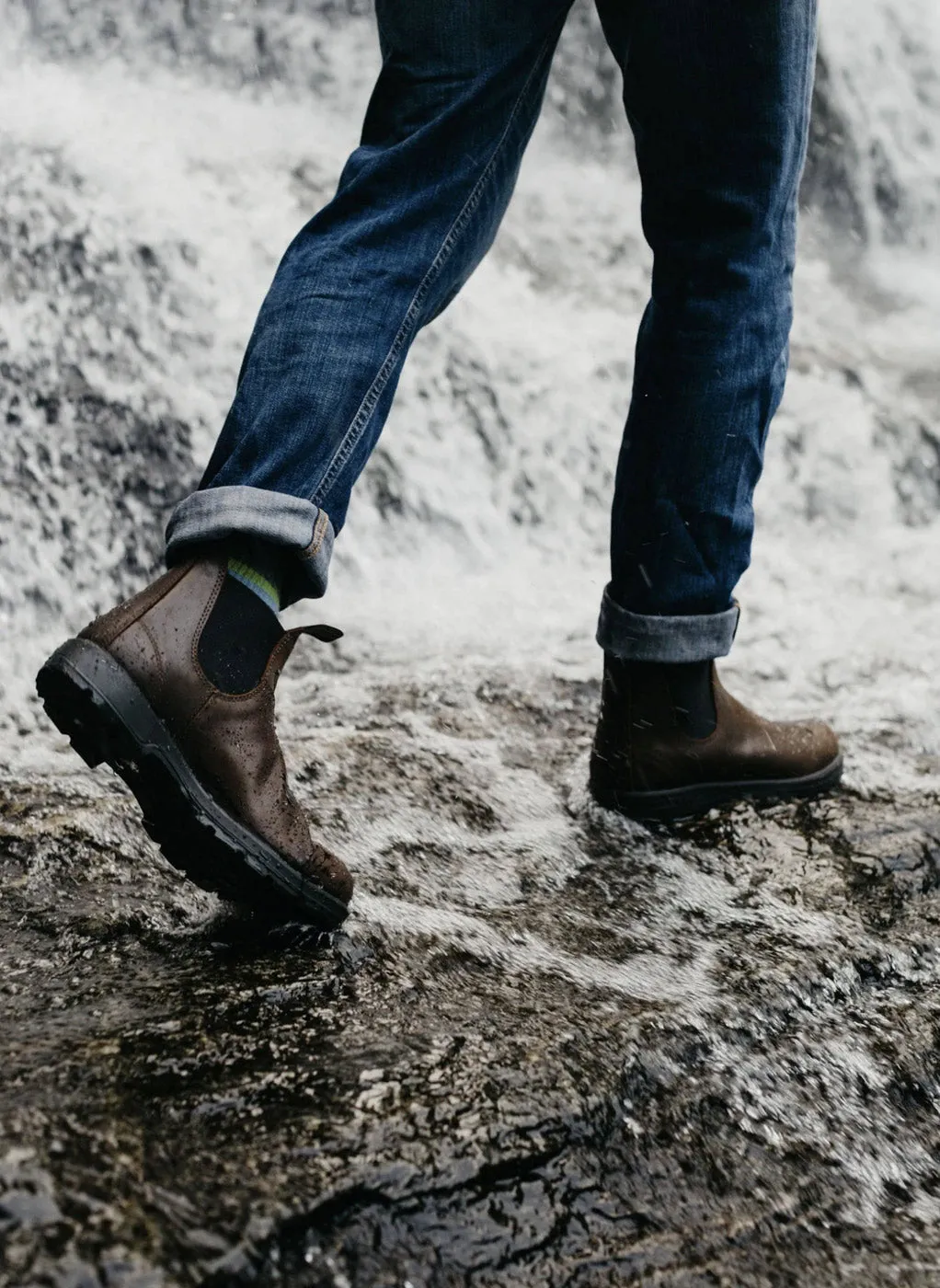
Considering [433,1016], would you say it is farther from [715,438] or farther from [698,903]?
[715,438]

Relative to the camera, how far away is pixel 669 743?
1783mm

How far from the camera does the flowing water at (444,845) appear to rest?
96cm

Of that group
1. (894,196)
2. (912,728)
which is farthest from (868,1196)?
(894,196)

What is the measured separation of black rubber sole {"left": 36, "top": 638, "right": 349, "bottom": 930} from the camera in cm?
120

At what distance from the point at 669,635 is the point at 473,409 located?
2344 mm

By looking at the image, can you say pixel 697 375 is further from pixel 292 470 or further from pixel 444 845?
pixel 444 845

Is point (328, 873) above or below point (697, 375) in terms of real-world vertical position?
below

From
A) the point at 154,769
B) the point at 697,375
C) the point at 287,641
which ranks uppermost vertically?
the point at 697,375

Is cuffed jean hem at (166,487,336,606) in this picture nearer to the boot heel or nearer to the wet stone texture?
the boot heel

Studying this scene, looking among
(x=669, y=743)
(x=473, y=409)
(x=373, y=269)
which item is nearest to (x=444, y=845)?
(x=669, y=743)

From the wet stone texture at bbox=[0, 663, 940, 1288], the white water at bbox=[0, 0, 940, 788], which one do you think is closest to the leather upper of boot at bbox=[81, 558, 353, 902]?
the wet stone texture at bbox=[0, 663, 940, 1288]

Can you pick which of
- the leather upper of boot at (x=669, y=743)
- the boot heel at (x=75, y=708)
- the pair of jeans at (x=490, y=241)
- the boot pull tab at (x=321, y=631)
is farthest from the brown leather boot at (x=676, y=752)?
the boot heel at (x=75, y=708)

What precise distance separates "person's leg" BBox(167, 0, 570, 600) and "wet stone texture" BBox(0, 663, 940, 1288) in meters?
0.46

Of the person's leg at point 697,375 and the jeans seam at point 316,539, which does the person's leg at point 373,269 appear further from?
the person's leg at point 697,375
